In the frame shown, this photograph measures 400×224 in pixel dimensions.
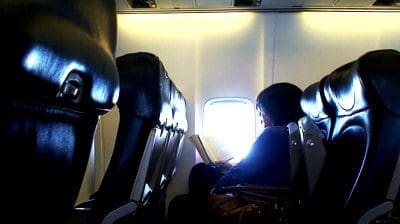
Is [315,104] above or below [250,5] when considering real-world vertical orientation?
below

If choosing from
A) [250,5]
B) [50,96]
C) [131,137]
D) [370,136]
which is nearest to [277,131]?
[370,136]

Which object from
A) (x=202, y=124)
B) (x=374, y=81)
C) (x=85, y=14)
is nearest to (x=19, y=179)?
(x=85, y=14)

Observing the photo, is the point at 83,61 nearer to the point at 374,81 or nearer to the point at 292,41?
the point at 374,81

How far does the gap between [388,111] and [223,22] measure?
3.71 meters

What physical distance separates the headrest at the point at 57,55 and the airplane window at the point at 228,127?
400 centimetres

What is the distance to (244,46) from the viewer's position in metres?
4.73

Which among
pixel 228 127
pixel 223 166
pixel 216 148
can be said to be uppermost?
pixel 228 127

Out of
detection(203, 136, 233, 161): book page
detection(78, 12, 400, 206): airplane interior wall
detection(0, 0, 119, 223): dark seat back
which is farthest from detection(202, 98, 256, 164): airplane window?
detection(0, 0, 119, 223): dark seat back

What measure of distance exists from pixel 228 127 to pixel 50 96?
4.31 meters

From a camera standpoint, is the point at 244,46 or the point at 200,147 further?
the point at 244,46

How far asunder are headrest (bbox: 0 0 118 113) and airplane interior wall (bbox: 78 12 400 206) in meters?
3.93

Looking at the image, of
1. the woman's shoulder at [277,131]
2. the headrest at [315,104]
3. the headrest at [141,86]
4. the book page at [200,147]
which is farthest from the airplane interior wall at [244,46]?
the headrest at [141,86]

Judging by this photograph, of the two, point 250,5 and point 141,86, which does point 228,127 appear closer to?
point 250,5

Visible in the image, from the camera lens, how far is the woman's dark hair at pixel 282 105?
276 cm
